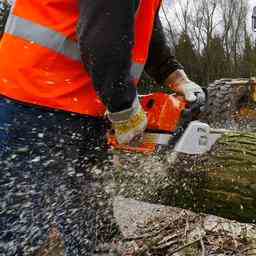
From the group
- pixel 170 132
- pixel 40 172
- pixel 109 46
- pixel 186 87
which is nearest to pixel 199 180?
pixel 170 132

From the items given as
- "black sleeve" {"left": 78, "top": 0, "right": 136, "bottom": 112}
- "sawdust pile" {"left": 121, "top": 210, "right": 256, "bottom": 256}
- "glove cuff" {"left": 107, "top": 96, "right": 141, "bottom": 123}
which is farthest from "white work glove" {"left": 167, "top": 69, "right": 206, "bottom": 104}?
"sawdust pile" {"left": 121, "top": 210, "right": 256, "bottom": 256}

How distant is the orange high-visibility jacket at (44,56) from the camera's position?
73.0 inches

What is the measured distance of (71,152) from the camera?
6.58 feet

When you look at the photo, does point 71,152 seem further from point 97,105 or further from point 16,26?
point 16,26

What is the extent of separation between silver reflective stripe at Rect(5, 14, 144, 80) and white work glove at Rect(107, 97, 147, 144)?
0.26 meters

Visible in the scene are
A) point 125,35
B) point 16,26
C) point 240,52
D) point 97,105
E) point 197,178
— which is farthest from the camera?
point 240,52

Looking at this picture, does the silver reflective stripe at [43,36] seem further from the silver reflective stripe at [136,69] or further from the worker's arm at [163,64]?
the worker's arm at [163,64]

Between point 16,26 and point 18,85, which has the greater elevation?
point 16,26

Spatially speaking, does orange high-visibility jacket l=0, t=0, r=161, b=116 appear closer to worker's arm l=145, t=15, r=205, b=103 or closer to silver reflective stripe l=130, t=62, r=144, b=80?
silver reflective stripe l=130, t=62, r=144, b=80

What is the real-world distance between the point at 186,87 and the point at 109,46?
0.68 metres

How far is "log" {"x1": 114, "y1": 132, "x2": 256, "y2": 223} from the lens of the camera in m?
2.26

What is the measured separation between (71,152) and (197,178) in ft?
2.00

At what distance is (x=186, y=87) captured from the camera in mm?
2344

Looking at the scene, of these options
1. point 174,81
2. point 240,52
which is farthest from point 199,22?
point 174,81
